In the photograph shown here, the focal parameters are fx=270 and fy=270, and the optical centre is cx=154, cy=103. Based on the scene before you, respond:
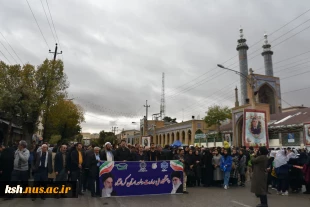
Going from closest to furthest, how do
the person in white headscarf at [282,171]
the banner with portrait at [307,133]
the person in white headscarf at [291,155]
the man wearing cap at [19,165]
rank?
the man wearing cap at [19,165] → the person in white headscarf at [282,171] → the person in white headscarf at [291,155] → the banner with portrait at [307,133]

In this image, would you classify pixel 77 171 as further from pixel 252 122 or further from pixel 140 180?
pixel 252 122

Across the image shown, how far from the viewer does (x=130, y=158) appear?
10.4 metres

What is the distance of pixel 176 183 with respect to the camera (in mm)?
9922

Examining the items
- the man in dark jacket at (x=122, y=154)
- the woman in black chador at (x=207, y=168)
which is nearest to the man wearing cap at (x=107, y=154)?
the man in dark jacket at (x=122, y=154)

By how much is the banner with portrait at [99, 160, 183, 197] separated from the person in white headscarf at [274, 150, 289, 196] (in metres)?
3.94

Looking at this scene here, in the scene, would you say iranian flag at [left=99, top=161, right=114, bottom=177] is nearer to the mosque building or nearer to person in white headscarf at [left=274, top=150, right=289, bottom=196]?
person in white headscarf at [left=274, top=150, right=289, bottom=196]

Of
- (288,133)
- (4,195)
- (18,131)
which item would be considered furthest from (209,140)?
(4,195)

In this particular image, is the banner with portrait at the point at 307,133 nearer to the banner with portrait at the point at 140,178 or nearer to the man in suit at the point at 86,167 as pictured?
the banner with portrait at the point at 140,178

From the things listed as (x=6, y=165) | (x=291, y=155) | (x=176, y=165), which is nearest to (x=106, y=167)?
(x=176, y=165)

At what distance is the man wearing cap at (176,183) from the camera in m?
9.87

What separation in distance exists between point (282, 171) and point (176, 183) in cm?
422

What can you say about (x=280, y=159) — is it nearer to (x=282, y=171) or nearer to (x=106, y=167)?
(x=282, y=171)

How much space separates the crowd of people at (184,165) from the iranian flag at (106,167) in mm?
309

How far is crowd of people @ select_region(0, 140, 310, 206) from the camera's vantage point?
8453 mm
